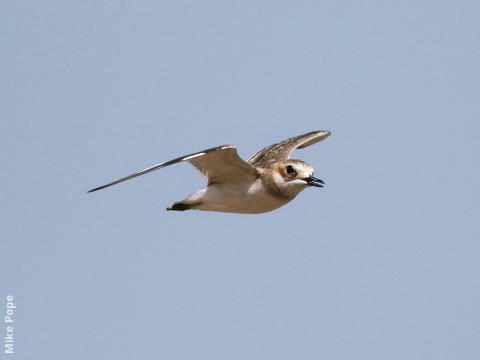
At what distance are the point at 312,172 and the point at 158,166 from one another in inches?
156

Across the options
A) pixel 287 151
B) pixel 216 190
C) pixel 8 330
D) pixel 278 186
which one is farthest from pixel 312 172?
pixel 8 330

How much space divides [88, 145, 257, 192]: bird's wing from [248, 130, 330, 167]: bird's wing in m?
1.22

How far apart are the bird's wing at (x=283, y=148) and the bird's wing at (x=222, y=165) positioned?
1217mm

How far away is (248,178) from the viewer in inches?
697

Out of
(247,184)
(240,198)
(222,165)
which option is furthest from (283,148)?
(222,165)

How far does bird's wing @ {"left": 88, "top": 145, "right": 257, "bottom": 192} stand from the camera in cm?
1650

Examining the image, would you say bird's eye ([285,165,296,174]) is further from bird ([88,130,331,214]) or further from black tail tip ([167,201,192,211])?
black tail tip ([167,201,192,211])

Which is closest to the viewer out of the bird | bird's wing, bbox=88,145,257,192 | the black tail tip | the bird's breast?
bird's wing, bbox=88,145,257,192

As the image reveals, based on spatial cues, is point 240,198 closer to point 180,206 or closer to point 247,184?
point 247,184

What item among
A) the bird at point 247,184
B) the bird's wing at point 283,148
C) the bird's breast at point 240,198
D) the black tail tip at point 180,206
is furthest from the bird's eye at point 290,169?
the black tail tip at point 180,206

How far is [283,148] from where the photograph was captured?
834 inches

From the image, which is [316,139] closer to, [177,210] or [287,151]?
[287,151]

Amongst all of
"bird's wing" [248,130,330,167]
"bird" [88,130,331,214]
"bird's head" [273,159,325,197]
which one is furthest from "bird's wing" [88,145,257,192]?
"bird's wing" [248,130,330,167]

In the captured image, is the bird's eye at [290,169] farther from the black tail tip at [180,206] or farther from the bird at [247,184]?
the black tail tip at [180,206]
